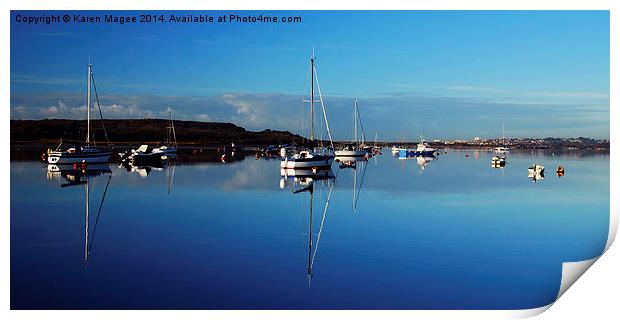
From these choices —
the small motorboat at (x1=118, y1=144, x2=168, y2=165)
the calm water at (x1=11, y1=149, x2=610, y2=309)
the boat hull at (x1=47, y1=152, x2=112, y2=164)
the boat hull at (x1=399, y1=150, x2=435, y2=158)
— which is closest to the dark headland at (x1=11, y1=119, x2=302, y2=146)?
the boat hull at (x1=399, y1=150, x2=435, y2=158)

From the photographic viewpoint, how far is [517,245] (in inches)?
476

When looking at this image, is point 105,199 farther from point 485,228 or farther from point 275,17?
point 485,228

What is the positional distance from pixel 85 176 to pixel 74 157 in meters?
6.27

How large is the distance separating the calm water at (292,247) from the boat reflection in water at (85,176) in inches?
6.0

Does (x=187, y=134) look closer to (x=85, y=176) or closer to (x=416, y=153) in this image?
(x=416, y=153)

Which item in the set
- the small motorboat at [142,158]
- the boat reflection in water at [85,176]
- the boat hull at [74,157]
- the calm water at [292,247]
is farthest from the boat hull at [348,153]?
the calm water at [292,247]

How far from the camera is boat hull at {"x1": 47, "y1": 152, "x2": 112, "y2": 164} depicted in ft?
103

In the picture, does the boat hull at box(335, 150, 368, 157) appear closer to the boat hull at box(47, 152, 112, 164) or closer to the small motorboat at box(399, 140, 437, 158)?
the small motorboat at box(399, 140, 437, 158)

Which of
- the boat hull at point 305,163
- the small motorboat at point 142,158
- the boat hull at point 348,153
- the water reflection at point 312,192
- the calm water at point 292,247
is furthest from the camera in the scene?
the boat hull at point 348,153

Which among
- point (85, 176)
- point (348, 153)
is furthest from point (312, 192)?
point (348, 153)

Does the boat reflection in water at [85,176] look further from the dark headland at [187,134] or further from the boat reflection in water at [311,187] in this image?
the dark headland at [187,134]

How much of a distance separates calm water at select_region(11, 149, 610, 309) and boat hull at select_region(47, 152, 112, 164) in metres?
10.3

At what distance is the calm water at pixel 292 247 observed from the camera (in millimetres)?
8367
